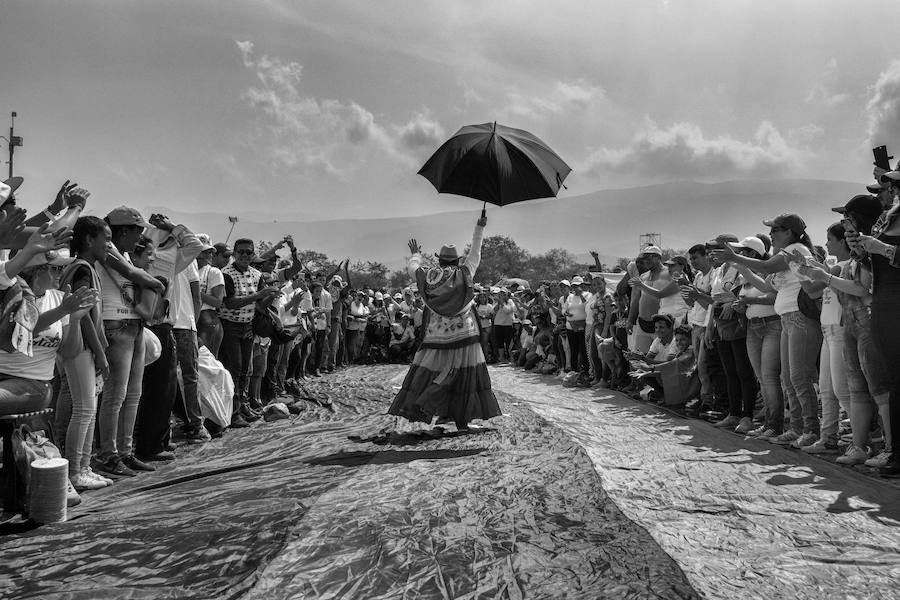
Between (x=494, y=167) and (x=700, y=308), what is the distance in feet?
11.0

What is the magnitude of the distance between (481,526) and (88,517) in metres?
2.24

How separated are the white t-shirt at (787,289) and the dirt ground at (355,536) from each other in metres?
2.38

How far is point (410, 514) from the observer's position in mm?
3684

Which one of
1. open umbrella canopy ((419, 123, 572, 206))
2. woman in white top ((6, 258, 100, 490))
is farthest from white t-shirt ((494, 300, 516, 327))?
woman in white top ((6, 258, 100, 490))

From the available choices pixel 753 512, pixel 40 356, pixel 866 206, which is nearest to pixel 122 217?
pixel 40 356

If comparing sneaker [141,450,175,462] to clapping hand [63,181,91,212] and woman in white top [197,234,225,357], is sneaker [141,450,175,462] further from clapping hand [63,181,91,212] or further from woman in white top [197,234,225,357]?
clapping hand [63,181,91,212]

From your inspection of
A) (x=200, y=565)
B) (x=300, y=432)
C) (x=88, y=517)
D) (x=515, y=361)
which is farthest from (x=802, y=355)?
(x=515, y=361)

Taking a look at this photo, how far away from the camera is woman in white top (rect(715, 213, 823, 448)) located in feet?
18.9

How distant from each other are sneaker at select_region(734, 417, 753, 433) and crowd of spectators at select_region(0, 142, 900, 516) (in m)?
0.02

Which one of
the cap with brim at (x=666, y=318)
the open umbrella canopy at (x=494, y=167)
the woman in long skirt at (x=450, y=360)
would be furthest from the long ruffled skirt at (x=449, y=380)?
the cap with brim at (x=666, y=318)

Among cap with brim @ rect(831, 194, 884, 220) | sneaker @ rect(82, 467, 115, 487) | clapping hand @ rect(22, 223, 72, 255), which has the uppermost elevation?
cap with brim @ rect(831, 194, 884, 220)

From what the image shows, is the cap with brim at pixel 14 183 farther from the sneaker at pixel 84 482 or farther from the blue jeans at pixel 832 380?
the blue jeans at pixel 832 380

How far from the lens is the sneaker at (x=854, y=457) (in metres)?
5.02

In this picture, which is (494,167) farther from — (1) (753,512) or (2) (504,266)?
(2) (504,266)
